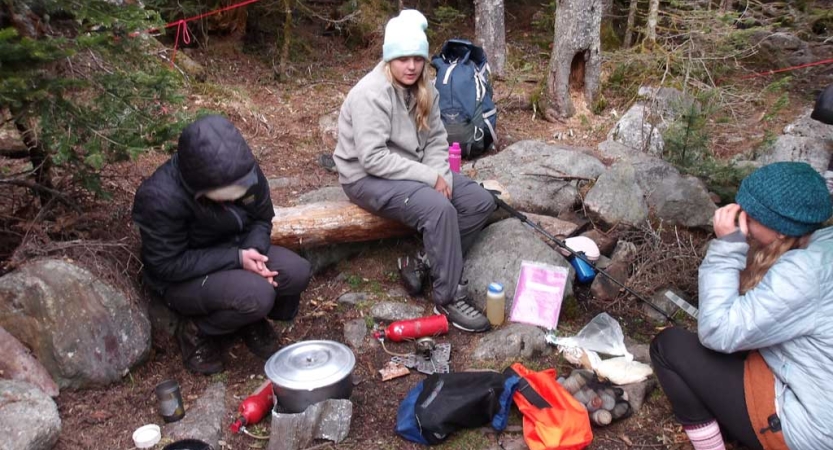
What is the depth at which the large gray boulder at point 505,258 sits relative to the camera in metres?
4.36

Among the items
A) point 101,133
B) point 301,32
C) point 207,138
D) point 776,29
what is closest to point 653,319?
point 207,138

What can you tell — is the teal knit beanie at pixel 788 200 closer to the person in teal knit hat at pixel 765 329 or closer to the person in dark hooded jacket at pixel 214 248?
the person in teal knit hat at pixel 765 329

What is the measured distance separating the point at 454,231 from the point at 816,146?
448 cm

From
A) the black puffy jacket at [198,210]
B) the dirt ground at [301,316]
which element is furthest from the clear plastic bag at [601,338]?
the black puffy jacket at [198,210]

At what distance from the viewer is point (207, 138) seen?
9.93 ft

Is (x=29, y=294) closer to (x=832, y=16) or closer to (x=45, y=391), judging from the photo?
(x=45, y=391)

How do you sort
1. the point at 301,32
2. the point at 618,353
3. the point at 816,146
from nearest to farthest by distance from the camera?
1. the point at 618,353
2. the point at 816,146
3. the point at 301,32

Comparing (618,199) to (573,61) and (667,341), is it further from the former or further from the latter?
(573,61)

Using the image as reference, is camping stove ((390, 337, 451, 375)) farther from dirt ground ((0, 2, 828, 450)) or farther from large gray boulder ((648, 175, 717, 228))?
large gray boulder ((648, 175, 717, 228))

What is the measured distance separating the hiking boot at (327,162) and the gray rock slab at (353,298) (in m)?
1.94

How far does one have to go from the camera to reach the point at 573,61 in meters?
7.48

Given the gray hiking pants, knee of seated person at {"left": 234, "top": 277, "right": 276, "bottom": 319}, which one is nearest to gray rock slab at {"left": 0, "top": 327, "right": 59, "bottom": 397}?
knee of seated person at {"left": 234, "top": 277, "right": 276, "bottom": 319}

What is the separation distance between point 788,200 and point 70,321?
3.47 m

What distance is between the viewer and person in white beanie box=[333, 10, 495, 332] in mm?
4102
